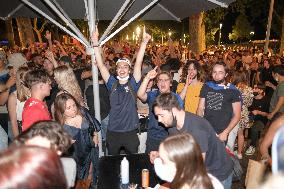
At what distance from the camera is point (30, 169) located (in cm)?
129

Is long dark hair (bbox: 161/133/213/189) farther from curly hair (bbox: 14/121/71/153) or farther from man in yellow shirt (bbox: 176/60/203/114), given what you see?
man in yellow shirt (bbox: 176/60/203/114)

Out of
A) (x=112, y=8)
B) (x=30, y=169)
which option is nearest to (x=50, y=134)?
(x=30, y=169)

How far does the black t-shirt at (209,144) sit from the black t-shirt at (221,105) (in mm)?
1543

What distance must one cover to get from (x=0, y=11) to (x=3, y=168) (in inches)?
231

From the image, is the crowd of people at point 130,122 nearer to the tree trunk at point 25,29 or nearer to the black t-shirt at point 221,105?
the black t-shirt at point 221,105

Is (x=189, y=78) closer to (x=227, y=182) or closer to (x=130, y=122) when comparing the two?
(x=130, y=122)

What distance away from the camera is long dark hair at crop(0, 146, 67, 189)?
127cm

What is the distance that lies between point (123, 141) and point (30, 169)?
370cm

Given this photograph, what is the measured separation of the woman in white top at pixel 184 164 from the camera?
2.33 meters

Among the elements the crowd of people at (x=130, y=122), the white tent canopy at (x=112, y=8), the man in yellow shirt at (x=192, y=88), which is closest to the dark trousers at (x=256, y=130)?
the crowd of people at (x=130, y=122)

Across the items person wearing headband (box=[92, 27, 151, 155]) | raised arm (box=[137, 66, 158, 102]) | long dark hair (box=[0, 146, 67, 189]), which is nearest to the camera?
long dark hair (box=[0, 146, 67, 189])

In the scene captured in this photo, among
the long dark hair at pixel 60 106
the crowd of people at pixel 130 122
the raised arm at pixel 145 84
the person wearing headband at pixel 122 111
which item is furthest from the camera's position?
the person wearing headband at pixel 122 111

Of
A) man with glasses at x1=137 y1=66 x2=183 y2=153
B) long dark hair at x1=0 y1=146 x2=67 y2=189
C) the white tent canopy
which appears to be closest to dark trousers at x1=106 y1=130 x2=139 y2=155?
man with glasses at x1=137 y1=66 x2=183 y2=153

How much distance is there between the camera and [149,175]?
11.4ft
